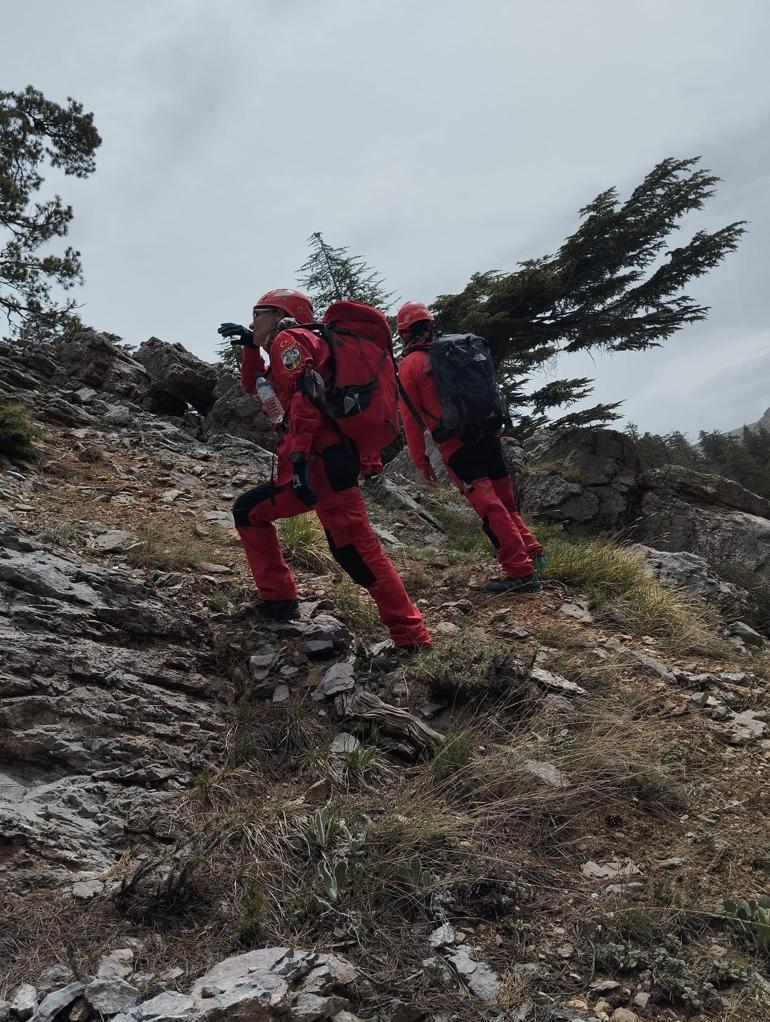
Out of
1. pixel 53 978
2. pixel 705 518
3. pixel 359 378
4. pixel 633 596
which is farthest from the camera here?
pixel 705 518

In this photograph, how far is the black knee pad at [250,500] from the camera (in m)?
4.54

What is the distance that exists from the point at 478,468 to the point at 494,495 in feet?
0.92

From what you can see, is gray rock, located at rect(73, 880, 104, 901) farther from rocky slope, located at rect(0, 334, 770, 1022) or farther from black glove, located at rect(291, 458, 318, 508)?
black glove, located at rect(291, 458, 318, 508)

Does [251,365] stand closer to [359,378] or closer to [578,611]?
[359,378]

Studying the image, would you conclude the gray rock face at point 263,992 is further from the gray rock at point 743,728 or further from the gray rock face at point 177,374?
the gray rock face at point 177,374

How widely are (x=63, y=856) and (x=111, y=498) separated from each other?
5.07m

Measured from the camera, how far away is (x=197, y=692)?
12.9 feet

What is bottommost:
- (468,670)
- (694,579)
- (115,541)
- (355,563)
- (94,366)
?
(694,579)

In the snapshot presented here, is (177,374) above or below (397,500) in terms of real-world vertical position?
above

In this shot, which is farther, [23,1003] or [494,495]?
[494,495]

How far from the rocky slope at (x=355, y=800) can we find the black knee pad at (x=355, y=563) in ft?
1.52

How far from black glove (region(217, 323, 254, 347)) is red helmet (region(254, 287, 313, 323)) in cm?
18

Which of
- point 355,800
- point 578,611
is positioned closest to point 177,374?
point 578,611

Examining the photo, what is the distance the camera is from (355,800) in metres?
3.12
